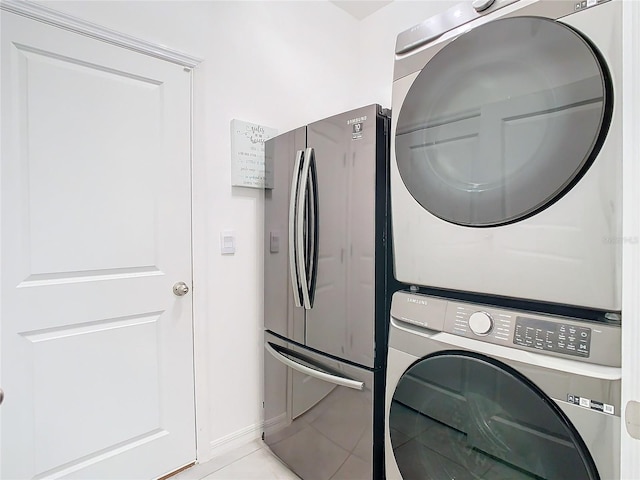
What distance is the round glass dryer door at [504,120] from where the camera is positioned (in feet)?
2.63

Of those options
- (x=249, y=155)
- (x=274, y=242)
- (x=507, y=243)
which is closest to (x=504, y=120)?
(x=507, y=243)

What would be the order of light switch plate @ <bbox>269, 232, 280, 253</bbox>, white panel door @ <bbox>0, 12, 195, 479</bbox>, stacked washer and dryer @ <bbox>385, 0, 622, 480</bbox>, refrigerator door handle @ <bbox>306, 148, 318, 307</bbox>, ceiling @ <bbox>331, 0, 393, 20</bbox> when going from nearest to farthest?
stacked washer and dryer @ <bbox>385, 0, 622, 480</bbox> < white panel door @ <bbox>0, 12, 195, 479</bbox> < refrigerator door handle @ <bbox>306, 148, 318, 307</bbox> < light switch plate @ <bbox>269, 232, 280, 253</bbox> < ceiling @ <bbox>331, 0, 393, 20</bbox>

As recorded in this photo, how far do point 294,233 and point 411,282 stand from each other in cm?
66

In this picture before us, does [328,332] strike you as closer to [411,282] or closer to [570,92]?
[411,282]

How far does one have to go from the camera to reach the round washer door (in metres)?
0.83

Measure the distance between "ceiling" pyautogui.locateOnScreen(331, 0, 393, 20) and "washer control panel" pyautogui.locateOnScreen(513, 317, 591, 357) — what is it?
2.40 meters

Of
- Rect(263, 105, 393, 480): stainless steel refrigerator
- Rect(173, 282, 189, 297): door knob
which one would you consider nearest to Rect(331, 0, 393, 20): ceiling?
Rect(263, 105, 393, 480): stainless steel refrigerator

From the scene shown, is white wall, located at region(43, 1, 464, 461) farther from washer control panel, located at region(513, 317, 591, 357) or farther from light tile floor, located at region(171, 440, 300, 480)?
washer control panel, located at region(513, 317, 591, 357)

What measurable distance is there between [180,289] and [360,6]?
7.61 feet

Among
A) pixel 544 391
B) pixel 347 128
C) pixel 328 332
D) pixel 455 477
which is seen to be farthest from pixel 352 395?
pixel 347 128

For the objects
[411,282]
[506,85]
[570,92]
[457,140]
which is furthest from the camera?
[411,282]

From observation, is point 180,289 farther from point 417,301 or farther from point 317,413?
point 417,301

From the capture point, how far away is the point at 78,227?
141 centimetres

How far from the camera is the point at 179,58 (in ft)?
5.39
